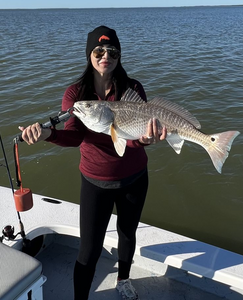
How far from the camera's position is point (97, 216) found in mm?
2840

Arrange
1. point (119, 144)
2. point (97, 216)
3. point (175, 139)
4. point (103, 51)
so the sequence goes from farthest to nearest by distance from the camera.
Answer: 1. point (175, 139)
2. point (97, 216)
3. point (103, 51)
4. point (119, 144)

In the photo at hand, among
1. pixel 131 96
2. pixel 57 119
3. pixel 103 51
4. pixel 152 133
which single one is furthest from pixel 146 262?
pixel 103 51

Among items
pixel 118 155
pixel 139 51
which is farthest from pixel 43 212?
pixel 139 51

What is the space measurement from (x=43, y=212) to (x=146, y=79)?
966 centimetres

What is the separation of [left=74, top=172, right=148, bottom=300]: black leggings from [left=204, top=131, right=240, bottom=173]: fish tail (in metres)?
0.68

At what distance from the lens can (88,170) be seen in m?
2.81

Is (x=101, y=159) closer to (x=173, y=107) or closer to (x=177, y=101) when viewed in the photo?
(x=173, y=107)

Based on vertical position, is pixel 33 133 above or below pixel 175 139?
above

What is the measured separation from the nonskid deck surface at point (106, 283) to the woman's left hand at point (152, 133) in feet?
6.73

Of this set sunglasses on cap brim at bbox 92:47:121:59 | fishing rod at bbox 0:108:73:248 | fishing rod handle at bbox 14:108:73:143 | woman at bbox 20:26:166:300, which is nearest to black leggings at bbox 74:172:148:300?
woman at bbox 20:26:166:300

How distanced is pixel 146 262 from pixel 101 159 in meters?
1.86

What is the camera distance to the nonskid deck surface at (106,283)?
3691 mm

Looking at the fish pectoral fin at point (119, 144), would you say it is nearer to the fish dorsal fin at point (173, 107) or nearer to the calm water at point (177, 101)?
the fish dorsal fin at point (173, 107)

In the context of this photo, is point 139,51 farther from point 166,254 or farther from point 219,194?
point 166,254
